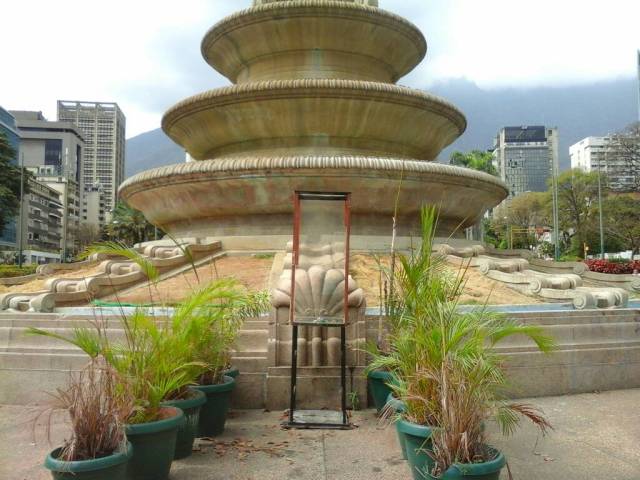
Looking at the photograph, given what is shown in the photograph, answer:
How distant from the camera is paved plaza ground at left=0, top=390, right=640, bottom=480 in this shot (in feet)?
14.1

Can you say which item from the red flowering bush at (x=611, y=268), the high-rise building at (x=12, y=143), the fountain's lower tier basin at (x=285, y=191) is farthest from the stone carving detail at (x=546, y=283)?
the high-rise building at (x=12, y=143)

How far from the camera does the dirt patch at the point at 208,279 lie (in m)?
8.96

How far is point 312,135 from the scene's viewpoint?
13719mm

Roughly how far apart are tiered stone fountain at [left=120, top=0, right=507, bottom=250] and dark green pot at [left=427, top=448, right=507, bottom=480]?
8107mm

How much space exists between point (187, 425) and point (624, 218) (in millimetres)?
54003

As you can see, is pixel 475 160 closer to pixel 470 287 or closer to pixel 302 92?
pixel 302 92

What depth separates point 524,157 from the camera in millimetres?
143375

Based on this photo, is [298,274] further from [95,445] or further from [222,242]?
[222,242]

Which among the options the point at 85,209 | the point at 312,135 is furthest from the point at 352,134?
the point at 85,209

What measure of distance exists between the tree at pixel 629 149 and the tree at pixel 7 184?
4976cm

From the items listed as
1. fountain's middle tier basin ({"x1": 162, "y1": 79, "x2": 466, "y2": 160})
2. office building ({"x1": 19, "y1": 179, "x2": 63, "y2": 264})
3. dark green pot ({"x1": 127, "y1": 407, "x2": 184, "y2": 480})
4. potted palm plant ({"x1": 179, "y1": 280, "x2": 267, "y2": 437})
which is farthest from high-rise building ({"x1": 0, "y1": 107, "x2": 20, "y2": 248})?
dark green pot ({"x1": 127, "y1": 407, "x2": 184, "y2": 480})

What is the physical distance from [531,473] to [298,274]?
3090mm

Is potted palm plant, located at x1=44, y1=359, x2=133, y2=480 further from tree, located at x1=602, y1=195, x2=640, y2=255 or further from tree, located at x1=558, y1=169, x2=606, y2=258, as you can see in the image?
tree, located at x1=558, y1=169, x2=606, y2=258

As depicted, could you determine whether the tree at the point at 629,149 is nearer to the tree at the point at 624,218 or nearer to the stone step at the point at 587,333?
the tree at the point at 624,218
